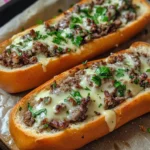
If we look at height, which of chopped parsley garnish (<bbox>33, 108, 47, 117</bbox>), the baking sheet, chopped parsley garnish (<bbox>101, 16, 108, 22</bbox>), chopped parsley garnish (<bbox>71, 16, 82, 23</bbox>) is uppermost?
chopped parsley garnish (<bbox>71, 16, 82, 23</bbox>)

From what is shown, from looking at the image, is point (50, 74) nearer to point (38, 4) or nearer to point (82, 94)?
point (82, 94)

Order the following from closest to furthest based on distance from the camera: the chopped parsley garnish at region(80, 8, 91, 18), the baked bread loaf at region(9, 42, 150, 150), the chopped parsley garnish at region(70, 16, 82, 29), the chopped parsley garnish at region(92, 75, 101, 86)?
the baked bread loaf at region(9, 42, 150, 150) < the chopped parsley garnish at region(92, 75, 101, 86) < the chopped parsley garnish at region(70, 16, 82, 29) < the chopped parsley garnish at region(80, 8, 91, 18)

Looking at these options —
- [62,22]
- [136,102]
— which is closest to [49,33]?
[62,22]

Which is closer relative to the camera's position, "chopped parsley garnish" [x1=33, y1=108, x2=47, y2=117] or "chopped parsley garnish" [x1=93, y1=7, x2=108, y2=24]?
"chopped parsley garnish" [x1=33, y1=108, x2=47, y2=117]

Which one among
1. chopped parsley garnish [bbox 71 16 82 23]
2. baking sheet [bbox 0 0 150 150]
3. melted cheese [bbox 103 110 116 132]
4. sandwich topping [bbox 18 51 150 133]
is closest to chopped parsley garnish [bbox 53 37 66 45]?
chopped parsley garnish [bbox 71 16 82 23]

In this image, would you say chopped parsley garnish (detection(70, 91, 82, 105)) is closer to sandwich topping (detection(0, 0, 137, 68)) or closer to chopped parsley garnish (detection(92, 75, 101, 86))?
chopped parsley garnish (detection(92, 75, 101, 86))

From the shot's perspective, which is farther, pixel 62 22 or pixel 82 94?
pixel 62 22

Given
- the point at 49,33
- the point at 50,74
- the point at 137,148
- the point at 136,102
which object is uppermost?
the point at 49,33
